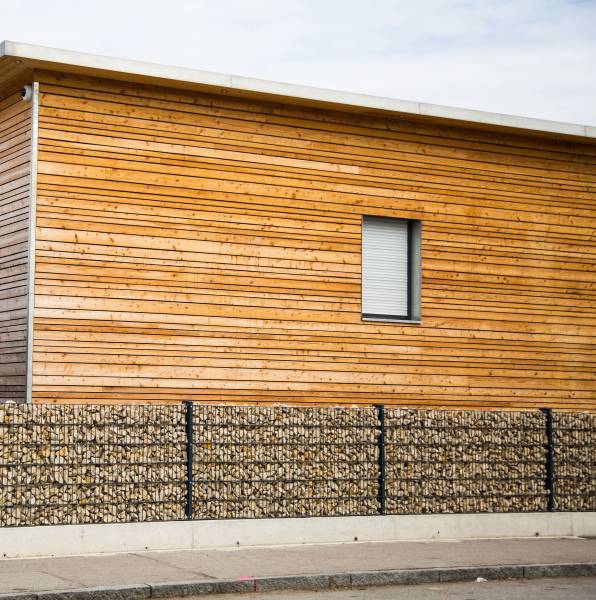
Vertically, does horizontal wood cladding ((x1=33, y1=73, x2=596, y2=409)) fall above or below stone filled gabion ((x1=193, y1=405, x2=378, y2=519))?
above

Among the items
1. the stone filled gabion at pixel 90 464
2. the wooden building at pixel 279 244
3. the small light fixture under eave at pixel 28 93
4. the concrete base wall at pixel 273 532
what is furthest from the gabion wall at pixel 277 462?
the small light fixture under eave at pixel 28 93

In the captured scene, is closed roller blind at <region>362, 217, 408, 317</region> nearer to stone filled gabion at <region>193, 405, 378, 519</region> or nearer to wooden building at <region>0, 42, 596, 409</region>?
wooden building at <region>0, 42, 596, 409</region>

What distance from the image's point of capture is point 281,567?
1204cm

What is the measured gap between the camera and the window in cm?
1850

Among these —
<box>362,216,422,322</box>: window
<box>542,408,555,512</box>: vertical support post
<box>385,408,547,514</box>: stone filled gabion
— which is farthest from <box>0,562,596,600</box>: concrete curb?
<box>362,216,422,322</box>: window

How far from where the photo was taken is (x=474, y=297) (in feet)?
62.5

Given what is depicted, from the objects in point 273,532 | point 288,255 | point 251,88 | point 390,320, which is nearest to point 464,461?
point 273,532

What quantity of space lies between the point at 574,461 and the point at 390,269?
4404 mm

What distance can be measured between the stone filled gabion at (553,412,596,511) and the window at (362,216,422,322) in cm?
326

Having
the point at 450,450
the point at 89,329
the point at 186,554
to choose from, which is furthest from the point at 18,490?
the point at 450,450

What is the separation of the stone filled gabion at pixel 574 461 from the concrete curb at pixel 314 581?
338 cm

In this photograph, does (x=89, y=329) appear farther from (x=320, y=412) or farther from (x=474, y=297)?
(x=474, y=297)

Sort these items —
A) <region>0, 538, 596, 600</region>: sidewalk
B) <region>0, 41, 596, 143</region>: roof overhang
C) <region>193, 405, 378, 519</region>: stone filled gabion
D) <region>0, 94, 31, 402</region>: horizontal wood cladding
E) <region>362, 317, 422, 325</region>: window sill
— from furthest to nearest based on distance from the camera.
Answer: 1. <region>362, 317, 422, 325</region>: window sill
2. <region>0, 94, 31, 402</region>: horizontal wood cladding
3. <region>0, 41, 596, 143</region>: roof overhang
4. <region>193, 405, 378, 519</region>: stone filled gabion
5. <region>0, 538, 596, 600</region>: sidewalk

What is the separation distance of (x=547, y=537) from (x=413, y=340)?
4.05 meters
